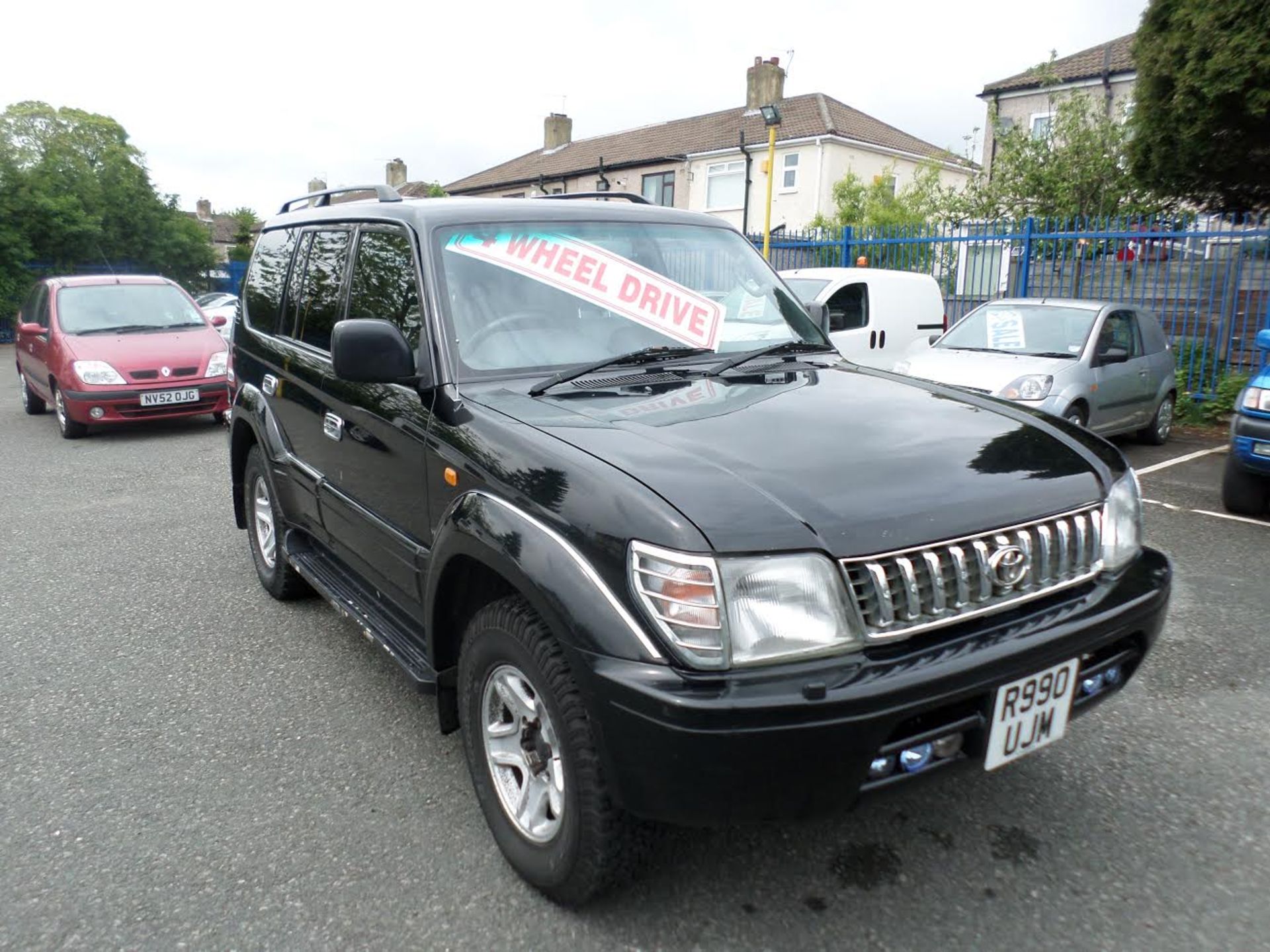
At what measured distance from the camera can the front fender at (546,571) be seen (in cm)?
205

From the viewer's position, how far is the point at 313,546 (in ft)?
14.3

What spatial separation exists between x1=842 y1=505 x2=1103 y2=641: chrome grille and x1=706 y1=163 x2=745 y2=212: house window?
110ft

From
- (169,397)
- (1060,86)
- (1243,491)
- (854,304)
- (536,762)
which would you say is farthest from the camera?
(1060,86)

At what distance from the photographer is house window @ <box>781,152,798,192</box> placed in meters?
34.2

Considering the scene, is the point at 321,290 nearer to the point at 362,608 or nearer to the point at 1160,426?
the point at 362,608

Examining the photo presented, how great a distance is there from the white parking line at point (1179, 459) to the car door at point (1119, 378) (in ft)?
1.56

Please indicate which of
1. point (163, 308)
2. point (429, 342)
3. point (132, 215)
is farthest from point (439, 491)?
point (132, 215)

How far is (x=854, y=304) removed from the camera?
10430 millimetres

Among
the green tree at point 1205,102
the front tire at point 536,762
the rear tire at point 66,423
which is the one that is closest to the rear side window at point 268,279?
the front tire at point 536,762

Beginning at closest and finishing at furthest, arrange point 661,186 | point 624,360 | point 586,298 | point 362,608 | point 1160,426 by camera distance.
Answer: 1. point 624,360
2. point 586,298
3. point 362,608
4. point 1160,426
5. point 661,186

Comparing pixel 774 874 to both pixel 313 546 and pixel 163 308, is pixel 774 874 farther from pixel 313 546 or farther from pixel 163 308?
pixel 163 308

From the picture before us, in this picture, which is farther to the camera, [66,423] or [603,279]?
[66,423]

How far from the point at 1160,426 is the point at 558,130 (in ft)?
135

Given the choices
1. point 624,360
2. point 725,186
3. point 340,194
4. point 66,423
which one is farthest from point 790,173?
point 624,360
